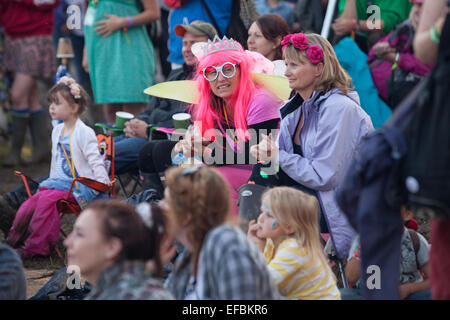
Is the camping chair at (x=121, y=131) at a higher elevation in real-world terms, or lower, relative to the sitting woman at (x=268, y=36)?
lower

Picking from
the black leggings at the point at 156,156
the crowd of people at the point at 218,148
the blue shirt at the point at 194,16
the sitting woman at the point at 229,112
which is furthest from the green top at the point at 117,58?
the sitting woman at the point at 229,112

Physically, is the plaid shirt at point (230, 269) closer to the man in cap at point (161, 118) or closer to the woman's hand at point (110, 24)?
the man in cap at point (161, 118)

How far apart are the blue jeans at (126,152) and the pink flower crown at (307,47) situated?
1.84 m

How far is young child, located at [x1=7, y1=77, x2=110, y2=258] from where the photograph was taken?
4363 millimetres

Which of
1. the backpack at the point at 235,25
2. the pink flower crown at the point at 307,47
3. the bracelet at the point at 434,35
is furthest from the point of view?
the backpack at the point at 235,25

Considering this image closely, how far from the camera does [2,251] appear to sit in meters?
2.65

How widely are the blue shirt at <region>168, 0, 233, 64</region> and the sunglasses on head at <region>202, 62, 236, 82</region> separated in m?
1.40

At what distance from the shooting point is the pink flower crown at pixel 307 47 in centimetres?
353

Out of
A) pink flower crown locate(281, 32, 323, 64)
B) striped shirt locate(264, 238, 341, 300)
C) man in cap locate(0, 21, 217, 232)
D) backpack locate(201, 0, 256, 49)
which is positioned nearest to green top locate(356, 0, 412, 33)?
backpack locate(201, 0, 256, 49)

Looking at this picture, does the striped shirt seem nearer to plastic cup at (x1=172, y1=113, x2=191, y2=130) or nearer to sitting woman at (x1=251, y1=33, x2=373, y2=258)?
sitting woman at (x1=251, y1=33, x2=373, y2=258)

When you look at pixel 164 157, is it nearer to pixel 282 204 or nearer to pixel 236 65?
pixel 236 65

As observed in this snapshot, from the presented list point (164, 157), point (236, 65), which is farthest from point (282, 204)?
point (164, 157)

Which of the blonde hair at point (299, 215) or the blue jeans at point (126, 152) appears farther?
the blue jeans at point (126, 152)

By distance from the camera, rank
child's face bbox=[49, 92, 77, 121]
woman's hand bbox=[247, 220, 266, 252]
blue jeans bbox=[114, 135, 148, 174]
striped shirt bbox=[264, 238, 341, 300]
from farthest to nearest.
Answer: blue jeans bbox=[114, 135, 148, 174]
child's face bbox=[49, 92, 77, 121]
woman's hand bbox=[247, 220, 266, 252]
striped shirt bbox=[264, 238, 341, 300]
